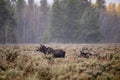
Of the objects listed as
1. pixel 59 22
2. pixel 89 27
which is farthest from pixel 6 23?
pixel 89 27

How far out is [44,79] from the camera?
655 centimetres

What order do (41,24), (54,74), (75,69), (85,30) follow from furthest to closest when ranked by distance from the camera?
(41,24) < (85,30) < (75,69) < (54,74)

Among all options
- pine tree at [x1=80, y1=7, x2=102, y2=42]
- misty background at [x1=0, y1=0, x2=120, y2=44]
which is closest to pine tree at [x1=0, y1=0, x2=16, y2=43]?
misty background at [x1=0, y1=0, x2=120, y2=44]

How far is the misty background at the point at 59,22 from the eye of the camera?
3161 centimetres

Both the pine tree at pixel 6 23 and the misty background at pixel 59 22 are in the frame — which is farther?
the misty background at pixel 59 22

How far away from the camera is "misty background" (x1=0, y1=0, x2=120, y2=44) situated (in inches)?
1244

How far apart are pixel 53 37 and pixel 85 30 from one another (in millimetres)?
5569

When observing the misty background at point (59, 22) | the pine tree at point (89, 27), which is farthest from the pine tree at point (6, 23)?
the pine tree at point (89, 27)

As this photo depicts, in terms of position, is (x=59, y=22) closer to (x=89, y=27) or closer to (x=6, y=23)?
(x=89, y=27)

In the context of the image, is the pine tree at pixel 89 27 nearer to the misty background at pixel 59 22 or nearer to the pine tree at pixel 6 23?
the misty background at pixel 59 22

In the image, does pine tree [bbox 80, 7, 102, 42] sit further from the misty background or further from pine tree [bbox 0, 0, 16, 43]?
pine tree [bbox 0, 0, 16, 43]

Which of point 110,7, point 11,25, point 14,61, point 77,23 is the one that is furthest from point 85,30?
point 14,61

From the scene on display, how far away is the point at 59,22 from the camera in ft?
122

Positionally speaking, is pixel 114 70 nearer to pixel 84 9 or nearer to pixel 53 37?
pixel 53 37
